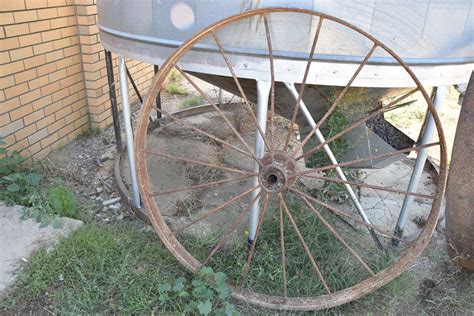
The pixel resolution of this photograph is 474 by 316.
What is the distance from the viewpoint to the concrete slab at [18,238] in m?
2.18

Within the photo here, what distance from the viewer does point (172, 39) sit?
2035mm

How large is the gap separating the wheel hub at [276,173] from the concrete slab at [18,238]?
1273 mm

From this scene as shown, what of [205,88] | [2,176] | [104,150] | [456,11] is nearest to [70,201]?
[2,176]

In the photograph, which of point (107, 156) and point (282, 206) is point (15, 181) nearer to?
point (107, 156)

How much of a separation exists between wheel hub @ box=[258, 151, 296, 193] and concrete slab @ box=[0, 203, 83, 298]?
127 cm

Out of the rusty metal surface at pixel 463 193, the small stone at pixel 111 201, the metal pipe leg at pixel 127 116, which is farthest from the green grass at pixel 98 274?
the rusty metal surface at pixel 463 193

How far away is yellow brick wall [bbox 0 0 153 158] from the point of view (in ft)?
9.82

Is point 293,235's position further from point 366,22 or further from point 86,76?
point 86,76

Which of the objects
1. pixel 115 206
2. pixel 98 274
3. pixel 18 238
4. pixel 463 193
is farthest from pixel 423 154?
pixel 18 238

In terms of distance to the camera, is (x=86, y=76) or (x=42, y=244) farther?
(x=86, y=76)

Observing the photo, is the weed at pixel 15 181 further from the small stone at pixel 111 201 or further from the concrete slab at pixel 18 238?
the small stone at pixel 111 201

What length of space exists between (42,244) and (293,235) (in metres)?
1.47

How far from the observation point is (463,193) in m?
2.06

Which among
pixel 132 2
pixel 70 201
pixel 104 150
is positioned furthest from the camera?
pixel 104 150
